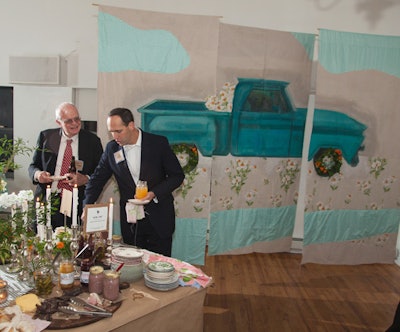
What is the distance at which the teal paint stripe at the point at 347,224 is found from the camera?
3826 mm

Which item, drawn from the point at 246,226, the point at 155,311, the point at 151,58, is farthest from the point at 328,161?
the point at 155,311

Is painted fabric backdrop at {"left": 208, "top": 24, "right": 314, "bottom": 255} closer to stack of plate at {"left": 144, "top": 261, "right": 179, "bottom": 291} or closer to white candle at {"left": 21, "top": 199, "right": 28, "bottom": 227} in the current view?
stack of plate at {"left": 144, "top": 261, "right": 179, "bottom": 291}

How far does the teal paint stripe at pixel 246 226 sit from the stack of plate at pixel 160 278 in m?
2.00

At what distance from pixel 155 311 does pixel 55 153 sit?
5.07ft

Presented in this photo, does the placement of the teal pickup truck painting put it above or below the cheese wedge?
above

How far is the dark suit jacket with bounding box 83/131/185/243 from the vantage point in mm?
2465

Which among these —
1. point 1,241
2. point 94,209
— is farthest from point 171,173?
point 1,241

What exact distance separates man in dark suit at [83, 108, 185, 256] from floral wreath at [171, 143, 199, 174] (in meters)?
0.97

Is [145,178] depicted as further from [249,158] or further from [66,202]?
[249,158]

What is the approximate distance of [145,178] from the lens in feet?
8.11

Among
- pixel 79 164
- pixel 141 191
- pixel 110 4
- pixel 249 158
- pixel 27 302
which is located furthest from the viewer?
pixel 110 4

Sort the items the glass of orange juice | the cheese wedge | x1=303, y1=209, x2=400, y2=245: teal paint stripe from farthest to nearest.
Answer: x1=303, y1=209, x2=400, y2=245: teal paint stripe
the glass of orange juice
the cheese wedge

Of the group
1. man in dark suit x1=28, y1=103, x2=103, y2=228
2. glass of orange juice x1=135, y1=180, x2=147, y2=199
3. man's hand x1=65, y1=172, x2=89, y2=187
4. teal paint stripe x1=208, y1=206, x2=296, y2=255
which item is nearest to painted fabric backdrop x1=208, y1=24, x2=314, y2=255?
teal paint stripe x1=208, y1=206, x2=296, y2=255

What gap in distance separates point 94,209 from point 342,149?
9.22 feet
